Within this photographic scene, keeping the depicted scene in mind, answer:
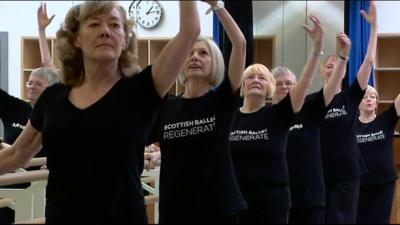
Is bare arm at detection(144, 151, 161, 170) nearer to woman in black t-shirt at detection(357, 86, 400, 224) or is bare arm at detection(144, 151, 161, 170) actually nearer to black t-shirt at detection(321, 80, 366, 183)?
black t-shirt at detection(321, 80, 366, 183)

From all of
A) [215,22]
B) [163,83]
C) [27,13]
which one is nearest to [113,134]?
[163,83]

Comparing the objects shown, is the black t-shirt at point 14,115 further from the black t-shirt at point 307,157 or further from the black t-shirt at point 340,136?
the black t-shirt at point 340,136

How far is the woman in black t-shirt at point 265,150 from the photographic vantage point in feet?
8.98

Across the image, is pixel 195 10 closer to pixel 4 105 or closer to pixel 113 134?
pixel 113 134

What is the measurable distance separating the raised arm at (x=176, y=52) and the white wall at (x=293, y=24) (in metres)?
6.35

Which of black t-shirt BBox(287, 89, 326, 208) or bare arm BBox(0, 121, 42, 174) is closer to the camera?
bare arm BBox(0, 121, 42, 174)

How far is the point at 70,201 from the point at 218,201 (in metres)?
0.71

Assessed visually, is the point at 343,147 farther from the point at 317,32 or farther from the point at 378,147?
the point at 317,32

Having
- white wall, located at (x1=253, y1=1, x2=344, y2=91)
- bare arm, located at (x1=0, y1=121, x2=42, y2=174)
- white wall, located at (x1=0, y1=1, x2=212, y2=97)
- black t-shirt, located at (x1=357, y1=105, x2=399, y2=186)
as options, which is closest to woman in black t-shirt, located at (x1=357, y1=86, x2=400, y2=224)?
black t-shirt, located at (x1=357, y1=105, x2=399, y2=186)

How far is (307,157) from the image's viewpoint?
3.31 m

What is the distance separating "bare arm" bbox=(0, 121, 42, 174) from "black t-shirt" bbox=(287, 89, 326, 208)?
1701mm

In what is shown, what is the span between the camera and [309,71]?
2961 millimetres

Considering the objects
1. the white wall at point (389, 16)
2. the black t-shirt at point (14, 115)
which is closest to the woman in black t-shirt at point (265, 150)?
the black t-shirt at point (14, 115)

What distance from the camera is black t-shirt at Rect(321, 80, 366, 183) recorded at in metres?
3.90
